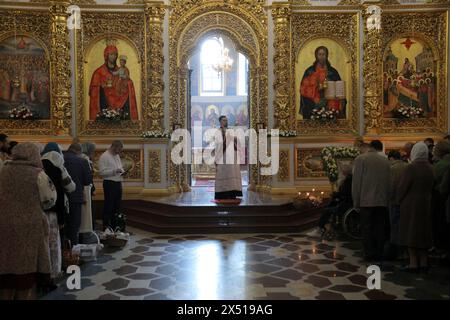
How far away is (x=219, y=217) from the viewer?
1010 cm

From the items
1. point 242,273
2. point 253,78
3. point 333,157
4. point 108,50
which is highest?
point 108,50

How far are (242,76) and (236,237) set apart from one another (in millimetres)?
16266

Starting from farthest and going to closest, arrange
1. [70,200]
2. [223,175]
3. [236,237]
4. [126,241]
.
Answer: [223,175]
[236,237]
[126,241]
[70,200]

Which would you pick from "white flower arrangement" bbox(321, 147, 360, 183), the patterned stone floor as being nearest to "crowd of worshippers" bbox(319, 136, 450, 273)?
the patterned stone floor

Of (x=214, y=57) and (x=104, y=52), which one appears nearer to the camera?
(x=104, y=52)

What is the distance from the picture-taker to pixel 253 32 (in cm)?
1330

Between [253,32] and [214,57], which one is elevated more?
[214,57]

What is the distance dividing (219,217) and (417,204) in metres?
4.62

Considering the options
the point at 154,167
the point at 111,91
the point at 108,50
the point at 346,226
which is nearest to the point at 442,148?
the point at 346,226

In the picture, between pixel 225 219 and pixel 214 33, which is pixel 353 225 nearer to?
pixel 225 219

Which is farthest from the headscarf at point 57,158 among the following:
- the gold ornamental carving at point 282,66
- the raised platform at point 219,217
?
the gold ornamental carving at point 282,66

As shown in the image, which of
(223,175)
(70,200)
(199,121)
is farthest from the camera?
(199,121)

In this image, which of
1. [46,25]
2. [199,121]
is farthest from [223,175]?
[199,121]
